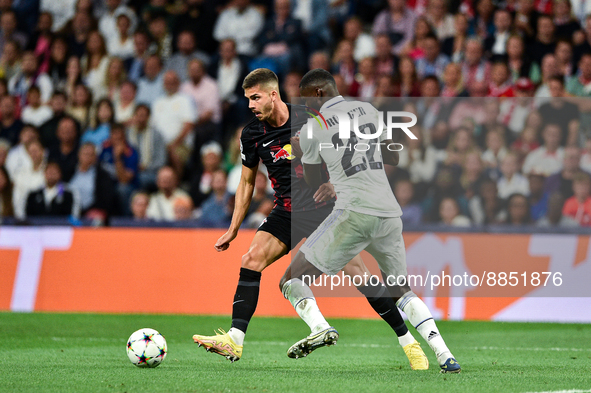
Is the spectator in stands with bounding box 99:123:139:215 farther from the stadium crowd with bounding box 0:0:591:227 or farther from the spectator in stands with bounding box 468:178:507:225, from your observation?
the spectator in stands with bounding box 468:178:507:225

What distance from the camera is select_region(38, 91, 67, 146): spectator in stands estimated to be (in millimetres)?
12945

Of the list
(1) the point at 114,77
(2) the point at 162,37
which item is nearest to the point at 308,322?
(1) the point at 114,77

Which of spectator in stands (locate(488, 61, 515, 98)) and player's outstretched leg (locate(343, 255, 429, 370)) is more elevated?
spectator in stands (locate(488, 61, 515, 98))

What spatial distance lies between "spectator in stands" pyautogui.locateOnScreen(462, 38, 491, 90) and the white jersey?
6388mm

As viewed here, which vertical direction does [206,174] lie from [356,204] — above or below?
below

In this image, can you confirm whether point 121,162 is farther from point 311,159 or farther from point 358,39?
point 311,159

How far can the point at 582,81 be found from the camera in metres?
11.1

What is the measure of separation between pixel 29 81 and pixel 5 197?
288 centimetres

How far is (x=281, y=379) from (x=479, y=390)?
130cm

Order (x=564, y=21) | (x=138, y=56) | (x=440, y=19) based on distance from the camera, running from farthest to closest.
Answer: (x=138, y=56) < (x=440, y=19) < (x=564, y=21)

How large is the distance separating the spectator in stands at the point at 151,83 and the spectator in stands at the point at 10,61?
2886 millimetres

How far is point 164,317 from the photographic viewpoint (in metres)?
9.80

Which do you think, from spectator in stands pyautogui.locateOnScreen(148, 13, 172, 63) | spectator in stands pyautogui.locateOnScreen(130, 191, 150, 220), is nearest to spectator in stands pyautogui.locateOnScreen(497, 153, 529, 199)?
spectator in stands pyautogui.locateOnScreen(130, 191, 150, 220)

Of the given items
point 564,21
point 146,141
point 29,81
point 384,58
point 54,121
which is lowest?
point 146,141
